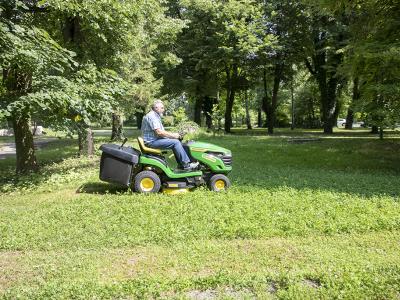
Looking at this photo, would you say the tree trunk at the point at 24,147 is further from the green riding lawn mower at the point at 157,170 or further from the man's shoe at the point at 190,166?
the man's shoe at the point at 190,166

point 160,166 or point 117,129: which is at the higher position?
point 117,129

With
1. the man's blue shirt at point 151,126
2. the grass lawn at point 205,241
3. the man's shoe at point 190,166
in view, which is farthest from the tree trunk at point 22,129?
the man's shoe at point 190,166

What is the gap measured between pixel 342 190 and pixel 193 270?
5025mm

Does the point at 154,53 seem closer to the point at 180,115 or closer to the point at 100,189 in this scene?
the point at 180,115

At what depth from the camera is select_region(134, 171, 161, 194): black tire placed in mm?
8148

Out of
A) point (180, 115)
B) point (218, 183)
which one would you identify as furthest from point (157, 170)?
point (180, 115)

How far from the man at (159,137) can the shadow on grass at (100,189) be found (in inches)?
47.6

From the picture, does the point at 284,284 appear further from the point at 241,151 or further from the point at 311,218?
the point at 241,151

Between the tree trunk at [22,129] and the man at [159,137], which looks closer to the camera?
the man at [159,137]

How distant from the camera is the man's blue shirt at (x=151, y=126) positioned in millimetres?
8164

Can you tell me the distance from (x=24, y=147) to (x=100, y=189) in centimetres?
397

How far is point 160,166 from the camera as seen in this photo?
817cm

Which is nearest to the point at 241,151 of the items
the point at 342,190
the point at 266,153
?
the point at 266,153

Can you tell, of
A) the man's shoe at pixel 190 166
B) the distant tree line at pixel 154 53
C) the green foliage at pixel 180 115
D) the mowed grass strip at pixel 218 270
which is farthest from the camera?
the green foliage at pixel 180 115
